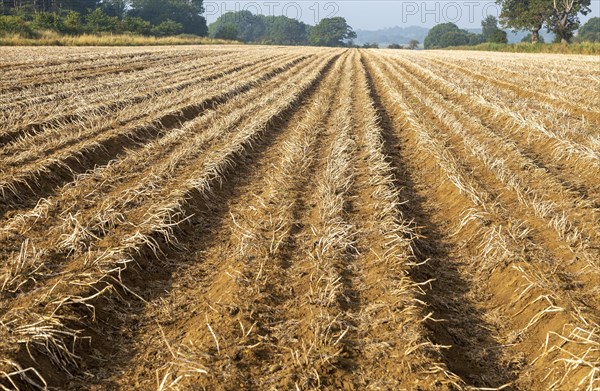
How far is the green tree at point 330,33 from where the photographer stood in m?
131

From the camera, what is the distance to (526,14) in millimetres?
58062

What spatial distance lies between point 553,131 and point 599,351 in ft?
23.0

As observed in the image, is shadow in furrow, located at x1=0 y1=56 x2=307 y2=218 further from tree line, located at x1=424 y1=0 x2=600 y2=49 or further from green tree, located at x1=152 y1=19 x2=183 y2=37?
green tree, located at x1=152 y1=19 x2=183 y2=37

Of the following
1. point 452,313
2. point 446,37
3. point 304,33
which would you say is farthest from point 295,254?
point 304,33

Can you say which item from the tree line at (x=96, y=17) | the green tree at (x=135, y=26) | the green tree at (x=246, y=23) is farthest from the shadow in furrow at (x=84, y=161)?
the green tree at (x=246, y=23)

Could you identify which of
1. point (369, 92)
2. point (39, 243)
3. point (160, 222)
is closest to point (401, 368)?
point (160, 222)

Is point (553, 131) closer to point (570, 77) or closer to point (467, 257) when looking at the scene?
point (467, 257)

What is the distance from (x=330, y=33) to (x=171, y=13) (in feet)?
184

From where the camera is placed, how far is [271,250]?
485 cm

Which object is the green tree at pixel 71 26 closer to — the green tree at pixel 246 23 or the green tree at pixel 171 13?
the green tree at pixel 171 13

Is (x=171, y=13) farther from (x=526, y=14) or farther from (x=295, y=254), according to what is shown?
(x=295, y=254)

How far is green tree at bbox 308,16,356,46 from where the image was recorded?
131 meters

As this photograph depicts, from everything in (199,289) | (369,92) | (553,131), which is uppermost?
(369,92)

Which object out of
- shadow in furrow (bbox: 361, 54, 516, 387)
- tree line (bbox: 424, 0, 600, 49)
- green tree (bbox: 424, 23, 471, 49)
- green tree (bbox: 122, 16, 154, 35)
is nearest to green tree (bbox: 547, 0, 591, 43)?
tree line (bbox: 424, 0, 600, 49)
